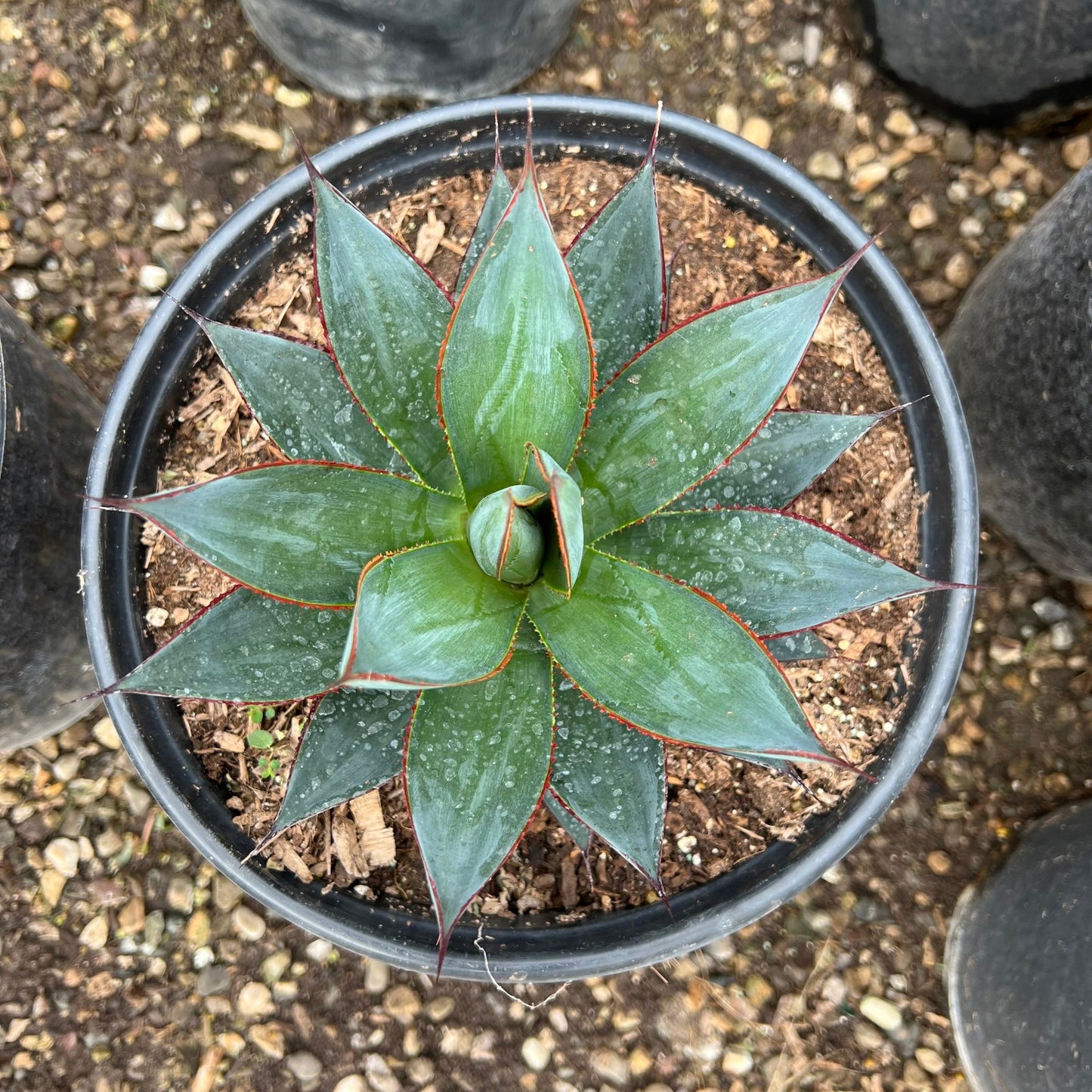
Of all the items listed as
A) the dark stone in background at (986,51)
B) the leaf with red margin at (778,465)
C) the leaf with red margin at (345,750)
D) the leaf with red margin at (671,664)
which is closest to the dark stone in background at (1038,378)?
the dark stone in background at (986,51)

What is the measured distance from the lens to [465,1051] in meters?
1.73

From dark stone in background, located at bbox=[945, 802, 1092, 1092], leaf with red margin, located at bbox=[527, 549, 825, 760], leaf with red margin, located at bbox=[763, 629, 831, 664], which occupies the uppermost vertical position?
leaf with red margin, located at bbox=[527, 549, 825, 760]

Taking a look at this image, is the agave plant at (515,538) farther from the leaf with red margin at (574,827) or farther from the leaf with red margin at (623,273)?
the leaf with red margin at (574,827)

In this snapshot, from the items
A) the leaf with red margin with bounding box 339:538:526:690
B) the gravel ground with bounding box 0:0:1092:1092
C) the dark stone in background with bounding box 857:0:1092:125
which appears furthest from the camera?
the gravel ground with bounding box 0:0:1092:1092

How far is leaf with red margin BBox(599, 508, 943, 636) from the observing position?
901mm

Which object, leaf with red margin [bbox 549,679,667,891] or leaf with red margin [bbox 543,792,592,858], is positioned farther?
leaf with red margin [bbox 543,792,592,858]

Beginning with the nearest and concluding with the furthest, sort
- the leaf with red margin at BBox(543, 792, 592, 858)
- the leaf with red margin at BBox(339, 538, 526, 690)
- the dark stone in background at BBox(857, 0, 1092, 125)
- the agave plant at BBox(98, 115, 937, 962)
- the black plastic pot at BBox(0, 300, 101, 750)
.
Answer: the leaf with red margin at BBox(339, 538, 526, 690) → the agave plant at BBox(98, 115, 937, 962) → the leaf with red margin at BBox(543, 792, 592, 858) → the black plastic pot at BBox(0, 300, 101, 750) → the dark stone in background at BBox(857, 0, 1092, 125)

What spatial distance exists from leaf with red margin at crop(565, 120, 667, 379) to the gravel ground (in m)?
0.98

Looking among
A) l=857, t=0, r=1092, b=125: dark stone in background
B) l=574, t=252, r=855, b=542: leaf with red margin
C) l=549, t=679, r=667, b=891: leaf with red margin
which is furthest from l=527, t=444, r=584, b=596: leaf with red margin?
l=857, t=0, r=1092, b=125: dark stone in background

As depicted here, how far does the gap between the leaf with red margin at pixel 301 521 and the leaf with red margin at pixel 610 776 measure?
0.26m

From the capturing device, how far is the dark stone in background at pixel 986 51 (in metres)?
1.63

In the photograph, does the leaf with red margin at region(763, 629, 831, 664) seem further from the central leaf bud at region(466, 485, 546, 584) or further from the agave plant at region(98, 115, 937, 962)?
the central leaf bud at region(466, 485, 546, 584)

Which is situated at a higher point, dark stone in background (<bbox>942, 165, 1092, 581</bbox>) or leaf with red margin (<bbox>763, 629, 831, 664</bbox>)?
dark stone in background (<bbox>942, 165, 1092, 581</bbox>)

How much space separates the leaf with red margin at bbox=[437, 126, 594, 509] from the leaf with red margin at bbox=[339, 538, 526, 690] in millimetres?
101
